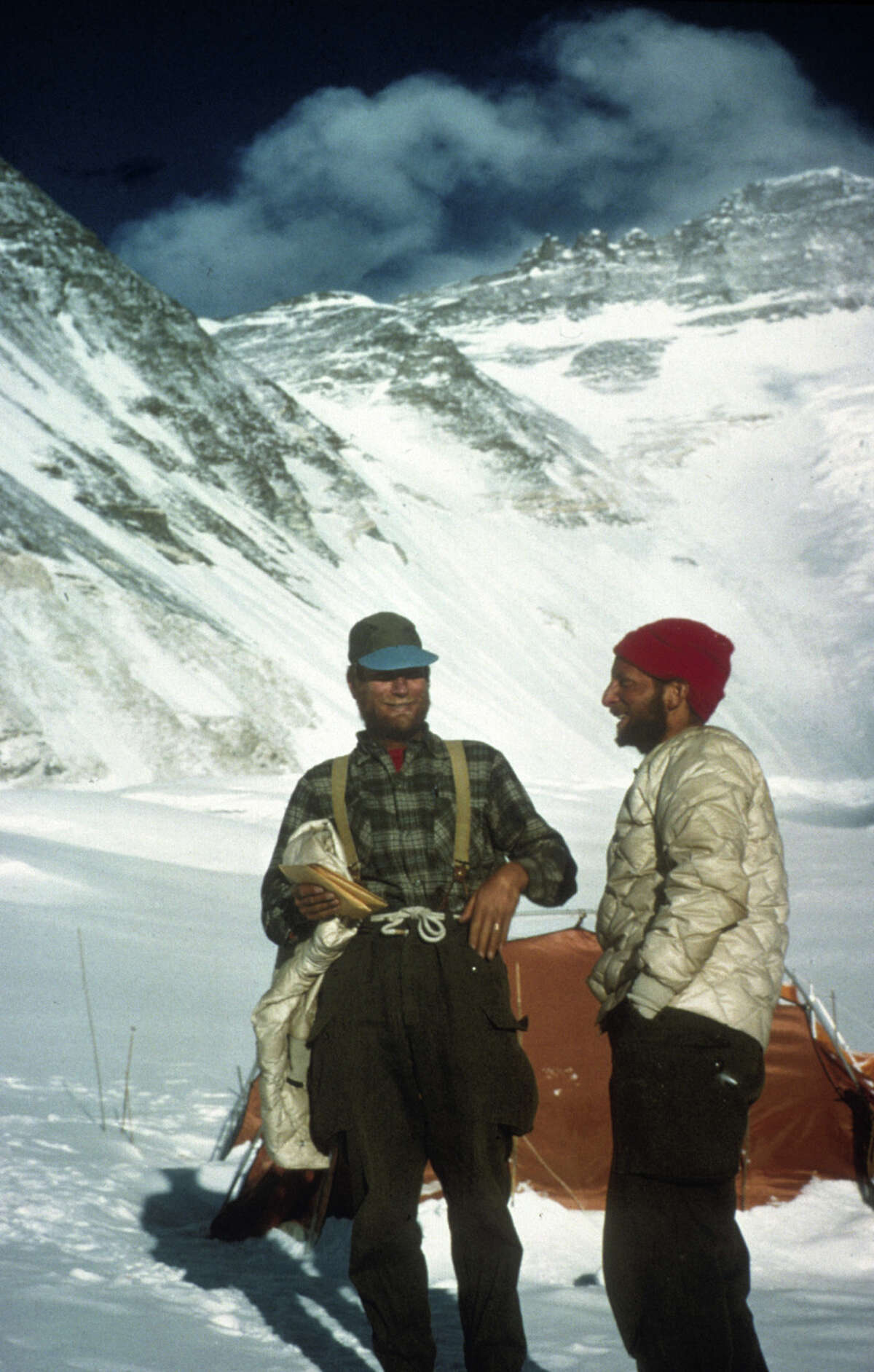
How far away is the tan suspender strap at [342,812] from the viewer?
9.14 ft

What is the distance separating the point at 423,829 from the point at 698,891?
29.3 inches

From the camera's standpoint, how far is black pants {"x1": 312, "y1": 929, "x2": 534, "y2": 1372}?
248 cm

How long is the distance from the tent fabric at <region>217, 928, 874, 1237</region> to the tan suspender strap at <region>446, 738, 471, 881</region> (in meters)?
1.82

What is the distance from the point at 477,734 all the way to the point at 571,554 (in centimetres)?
2275

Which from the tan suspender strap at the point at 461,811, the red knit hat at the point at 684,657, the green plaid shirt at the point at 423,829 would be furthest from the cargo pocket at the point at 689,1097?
the red knit hat at the point at 684,657

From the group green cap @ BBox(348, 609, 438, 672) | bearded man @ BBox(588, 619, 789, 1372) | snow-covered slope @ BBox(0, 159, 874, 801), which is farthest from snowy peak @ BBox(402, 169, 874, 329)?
bearded man @ BBox(588, 619, 789, 1372)

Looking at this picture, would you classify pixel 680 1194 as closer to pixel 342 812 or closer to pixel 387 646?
pixel 342 812

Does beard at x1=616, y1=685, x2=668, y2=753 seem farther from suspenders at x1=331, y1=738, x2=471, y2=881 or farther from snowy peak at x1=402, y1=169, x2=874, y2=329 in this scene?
snowy peak at x1=402, y1=169, x2=874, y2=329

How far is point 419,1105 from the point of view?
2658 mm

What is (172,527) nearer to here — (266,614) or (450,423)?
(266,614)

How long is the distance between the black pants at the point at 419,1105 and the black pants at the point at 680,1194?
0.95 feet

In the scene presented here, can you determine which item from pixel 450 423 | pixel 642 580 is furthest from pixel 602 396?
pixel 642 580

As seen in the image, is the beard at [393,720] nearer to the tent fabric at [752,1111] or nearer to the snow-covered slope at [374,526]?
the tent fabric at [752,1111]

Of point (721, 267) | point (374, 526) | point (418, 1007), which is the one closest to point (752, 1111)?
point (418, 1007)
